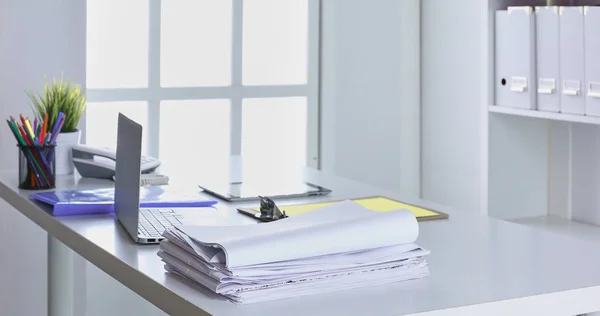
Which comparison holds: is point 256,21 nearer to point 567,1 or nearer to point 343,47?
point 343,47

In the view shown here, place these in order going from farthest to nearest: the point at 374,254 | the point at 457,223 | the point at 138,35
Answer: the point at 138,35, the point at 457,223, the point at 374,254

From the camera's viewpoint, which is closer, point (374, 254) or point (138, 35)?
point (374, 254)

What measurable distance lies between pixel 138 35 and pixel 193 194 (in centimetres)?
115

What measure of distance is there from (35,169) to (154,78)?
106cm

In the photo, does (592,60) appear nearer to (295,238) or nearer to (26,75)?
(295,238)

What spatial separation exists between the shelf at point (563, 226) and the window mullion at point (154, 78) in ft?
4.06

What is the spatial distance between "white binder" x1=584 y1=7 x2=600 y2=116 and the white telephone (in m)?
1.19

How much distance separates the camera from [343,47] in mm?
3451

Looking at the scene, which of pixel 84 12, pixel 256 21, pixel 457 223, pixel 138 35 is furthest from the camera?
pixel 256 21

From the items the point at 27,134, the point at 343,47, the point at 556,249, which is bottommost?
the point at 556,249

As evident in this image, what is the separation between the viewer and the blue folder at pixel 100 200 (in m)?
1.88

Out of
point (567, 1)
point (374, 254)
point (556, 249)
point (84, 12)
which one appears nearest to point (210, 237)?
point (374, 254)

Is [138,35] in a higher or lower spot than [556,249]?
higher

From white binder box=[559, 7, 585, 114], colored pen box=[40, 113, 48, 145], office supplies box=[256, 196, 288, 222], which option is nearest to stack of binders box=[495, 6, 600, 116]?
white binder box=[559, 7, 585, 114]
